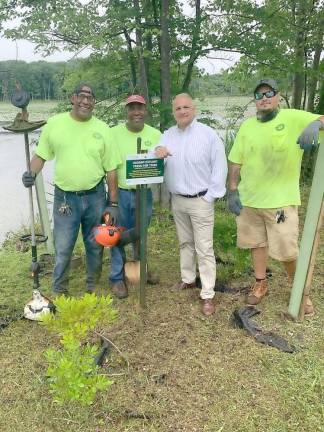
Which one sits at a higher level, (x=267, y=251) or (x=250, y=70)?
(x=250, y=70)

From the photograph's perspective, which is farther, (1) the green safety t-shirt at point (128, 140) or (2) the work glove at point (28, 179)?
(1) the green safety t-shirt at point (128, 140)

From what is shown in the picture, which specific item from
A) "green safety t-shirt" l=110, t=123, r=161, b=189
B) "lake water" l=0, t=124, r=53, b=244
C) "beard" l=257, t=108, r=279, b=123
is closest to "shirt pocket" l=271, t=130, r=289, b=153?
"beard" l=257, t=108, r=279, b=123

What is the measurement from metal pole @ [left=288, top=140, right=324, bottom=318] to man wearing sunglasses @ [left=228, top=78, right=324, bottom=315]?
0.38 ft

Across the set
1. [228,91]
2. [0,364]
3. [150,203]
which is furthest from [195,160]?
[228,91]

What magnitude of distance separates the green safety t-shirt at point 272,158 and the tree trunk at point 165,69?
2683 millimetres

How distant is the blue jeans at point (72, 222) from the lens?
3.75 meters

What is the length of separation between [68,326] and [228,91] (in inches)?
248

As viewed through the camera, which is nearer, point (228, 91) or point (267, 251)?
point (267, 251)

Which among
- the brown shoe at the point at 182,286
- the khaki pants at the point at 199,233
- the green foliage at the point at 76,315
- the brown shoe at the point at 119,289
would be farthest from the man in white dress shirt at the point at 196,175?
the green foliage at the point at 76,315

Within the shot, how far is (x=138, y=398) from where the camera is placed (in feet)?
9.21

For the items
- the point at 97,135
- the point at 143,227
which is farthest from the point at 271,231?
the point at 97,135

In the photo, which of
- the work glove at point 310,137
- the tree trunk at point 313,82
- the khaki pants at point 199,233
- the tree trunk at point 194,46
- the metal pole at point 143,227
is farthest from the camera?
the tree trunk at point 313,82

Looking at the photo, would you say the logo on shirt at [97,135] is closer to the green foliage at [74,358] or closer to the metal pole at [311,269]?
the green foliage at [74,358]

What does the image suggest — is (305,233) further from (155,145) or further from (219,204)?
(219,204)
